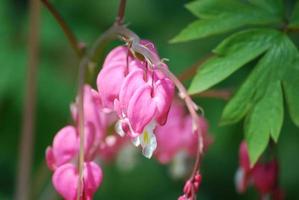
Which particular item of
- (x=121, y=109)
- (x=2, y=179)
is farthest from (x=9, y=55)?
(x=121, y=109)

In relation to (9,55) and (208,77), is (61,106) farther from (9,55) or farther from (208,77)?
(208,77)

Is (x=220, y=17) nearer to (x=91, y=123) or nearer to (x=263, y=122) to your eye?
(x=263, y=122)

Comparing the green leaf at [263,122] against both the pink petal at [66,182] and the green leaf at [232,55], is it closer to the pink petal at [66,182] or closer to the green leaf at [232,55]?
the green leaf at [232,55]

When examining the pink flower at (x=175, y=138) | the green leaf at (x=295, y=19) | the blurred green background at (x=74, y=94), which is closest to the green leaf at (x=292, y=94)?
the green leaf at (x=295, y=19)

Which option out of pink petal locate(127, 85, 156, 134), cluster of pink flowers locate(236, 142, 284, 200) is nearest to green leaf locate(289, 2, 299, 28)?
cluster of pink flowers locate(236, 142, 284, 200)

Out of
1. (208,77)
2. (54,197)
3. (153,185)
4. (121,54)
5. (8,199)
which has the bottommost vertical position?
(153,185)

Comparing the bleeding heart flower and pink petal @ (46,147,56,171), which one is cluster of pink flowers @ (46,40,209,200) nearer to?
pink petal @ (46,147,56,171)

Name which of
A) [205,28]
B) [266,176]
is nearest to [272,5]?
[205,28]
